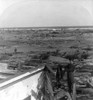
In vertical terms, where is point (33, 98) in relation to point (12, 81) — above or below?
below

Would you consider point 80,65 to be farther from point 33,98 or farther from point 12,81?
point 12,81

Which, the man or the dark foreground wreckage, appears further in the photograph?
the man

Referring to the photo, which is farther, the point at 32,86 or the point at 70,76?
the point at 70,76

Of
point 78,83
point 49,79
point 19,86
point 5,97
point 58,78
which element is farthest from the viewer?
point 78,83

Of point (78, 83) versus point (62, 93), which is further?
point (78, 83)

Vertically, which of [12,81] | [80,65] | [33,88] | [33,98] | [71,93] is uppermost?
[12,81]

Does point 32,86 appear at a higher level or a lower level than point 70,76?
higher

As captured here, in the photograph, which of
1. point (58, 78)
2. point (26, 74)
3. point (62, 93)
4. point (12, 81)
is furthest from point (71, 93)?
point (12, 81)

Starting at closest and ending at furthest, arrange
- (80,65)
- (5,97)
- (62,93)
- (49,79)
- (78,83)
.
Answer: (5,97) < (49,79) < (62,93) < (78,83) < (80,65)

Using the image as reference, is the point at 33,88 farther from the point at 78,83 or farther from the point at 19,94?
the point at 78,83

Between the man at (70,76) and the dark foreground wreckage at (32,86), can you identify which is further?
the man at (70,76)
